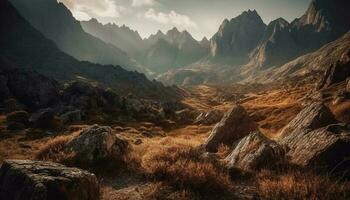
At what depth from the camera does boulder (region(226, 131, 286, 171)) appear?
39.5ft

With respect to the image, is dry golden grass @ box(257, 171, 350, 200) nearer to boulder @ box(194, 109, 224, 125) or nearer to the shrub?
the shrub

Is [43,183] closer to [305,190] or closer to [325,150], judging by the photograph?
[305,190]

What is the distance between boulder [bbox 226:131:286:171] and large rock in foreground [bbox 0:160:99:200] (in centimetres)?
624

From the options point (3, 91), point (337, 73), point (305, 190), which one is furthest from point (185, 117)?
point (305, 190)

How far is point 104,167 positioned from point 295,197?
9.11 meters

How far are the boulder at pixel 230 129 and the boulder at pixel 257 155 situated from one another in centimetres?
767

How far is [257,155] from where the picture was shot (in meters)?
12.4

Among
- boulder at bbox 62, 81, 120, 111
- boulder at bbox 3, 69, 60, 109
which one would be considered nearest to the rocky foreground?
boulder at bbox 62, 81, 120, 111

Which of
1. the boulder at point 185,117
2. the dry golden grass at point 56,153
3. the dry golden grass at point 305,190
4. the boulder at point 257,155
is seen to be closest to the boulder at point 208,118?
the boulder at point 185,117

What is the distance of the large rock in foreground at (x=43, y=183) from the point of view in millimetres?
6703

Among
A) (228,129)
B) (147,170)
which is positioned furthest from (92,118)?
(147,170)

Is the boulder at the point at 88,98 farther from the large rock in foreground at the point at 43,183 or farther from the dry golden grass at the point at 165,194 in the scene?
the large rock in foreground at the point at 43,183

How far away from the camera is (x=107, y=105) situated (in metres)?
66.8

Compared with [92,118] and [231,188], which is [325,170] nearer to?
[231,188]
